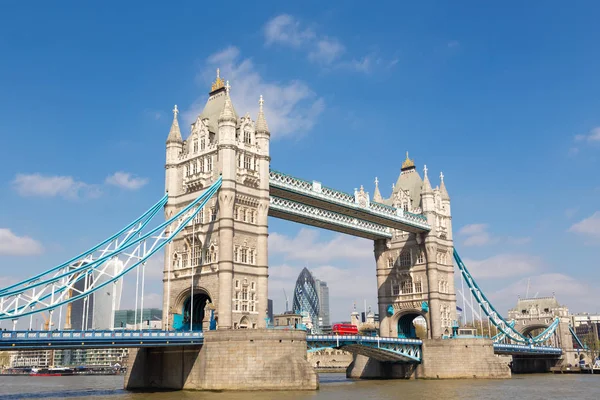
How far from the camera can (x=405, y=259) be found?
8781 cm

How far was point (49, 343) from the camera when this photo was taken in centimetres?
4350

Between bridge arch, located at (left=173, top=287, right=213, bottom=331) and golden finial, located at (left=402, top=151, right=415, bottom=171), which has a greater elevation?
golden finial, located at (left=402, top=151, right=415, bottom=171)

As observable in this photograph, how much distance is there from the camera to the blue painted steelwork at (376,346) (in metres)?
64.4

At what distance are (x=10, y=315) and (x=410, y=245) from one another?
2211 inches

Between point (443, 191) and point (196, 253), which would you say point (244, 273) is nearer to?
point (196, 253)

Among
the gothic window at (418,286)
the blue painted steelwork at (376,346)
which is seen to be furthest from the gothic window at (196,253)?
the gothic window at (418,286)

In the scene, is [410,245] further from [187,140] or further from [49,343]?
[49,343]

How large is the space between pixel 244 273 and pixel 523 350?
55.7 meters

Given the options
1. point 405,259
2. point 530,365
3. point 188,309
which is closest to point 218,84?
point 188,309

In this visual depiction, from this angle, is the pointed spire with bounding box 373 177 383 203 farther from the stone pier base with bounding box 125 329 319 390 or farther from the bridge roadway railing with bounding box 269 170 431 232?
the stone pier base with bounding box 125 329 319 390

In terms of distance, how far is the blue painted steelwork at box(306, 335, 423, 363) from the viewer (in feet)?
211

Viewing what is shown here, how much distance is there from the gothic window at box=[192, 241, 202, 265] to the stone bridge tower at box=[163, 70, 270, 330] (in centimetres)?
10

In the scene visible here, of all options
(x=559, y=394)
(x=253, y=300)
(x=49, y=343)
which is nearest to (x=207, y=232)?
(x=253, y=300)

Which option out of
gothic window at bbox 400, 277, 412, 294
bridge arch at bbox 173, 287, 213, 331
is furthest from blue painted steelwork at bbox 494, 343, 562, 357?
bridge arch at bbox 173, 287, 213, 331
